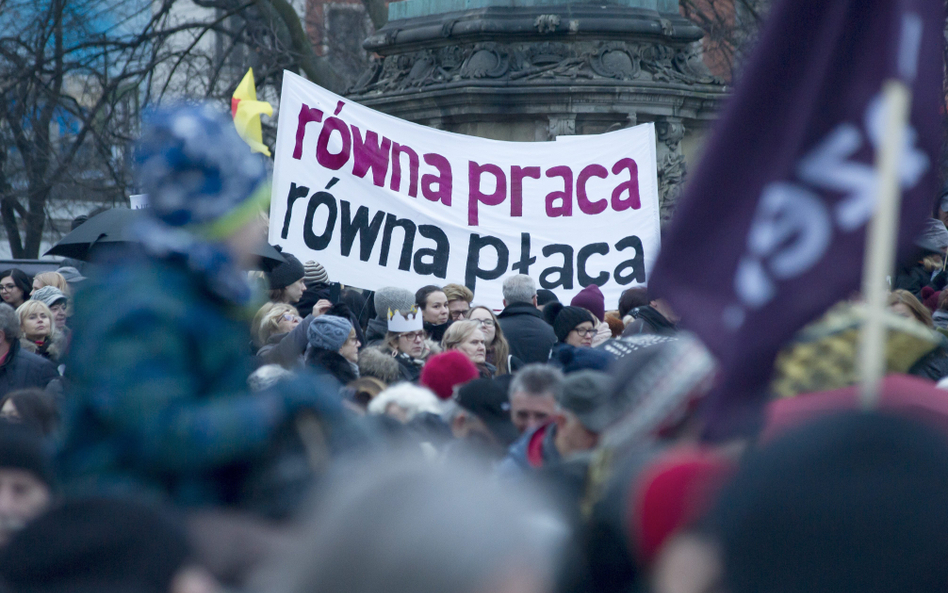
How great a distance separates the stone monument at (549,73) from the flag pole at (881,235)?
7.19 metres

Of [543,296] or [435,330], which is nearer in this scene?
[435,330]

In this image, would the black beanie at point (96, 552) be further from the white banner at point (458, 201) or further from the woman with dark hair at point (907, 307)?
the white banner at point (458, 201)

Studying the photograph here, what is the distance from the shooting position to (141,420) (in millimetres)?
2164

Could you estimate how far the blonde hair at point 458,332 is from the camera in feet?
20.4

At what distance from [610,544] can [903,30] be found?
112cm

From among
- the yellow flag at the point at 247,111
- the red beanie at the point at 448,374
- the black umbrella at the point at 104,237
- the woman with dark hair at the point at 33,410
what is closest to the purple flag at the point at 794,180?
the woman with dark hair at the point at 33,410

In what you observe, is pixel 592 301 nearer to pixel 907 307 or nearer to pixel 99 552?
pixel 907 307

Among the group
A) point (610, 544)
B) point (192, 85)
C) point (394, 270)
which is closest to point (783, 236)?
point (610, 544)

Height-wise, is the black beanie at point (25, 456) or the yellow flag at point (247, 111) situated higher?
the yellow flag at point (247, 111)

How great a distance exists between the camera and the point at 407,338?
22.1 ft

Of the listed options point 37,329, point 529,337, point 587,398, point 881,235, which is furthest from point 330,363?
point 881,235

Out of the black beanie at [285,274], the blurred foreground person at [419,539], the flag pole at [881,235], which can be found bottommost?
the black beanie at [285,274]

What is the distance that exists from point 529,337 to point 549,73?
10.8 feet

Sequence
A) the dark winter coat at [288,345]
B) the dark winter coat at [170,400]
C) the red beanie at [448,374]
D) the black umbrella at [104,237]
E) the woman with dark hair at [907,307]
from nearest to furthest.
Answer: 1. the dark winter coat at [170,400]
2. the red beanie at [448,374]
3. the dark winter coat at [288,345]
4. the woman with dark hair at [907,307]
5. the black umbrella at [104,237]
